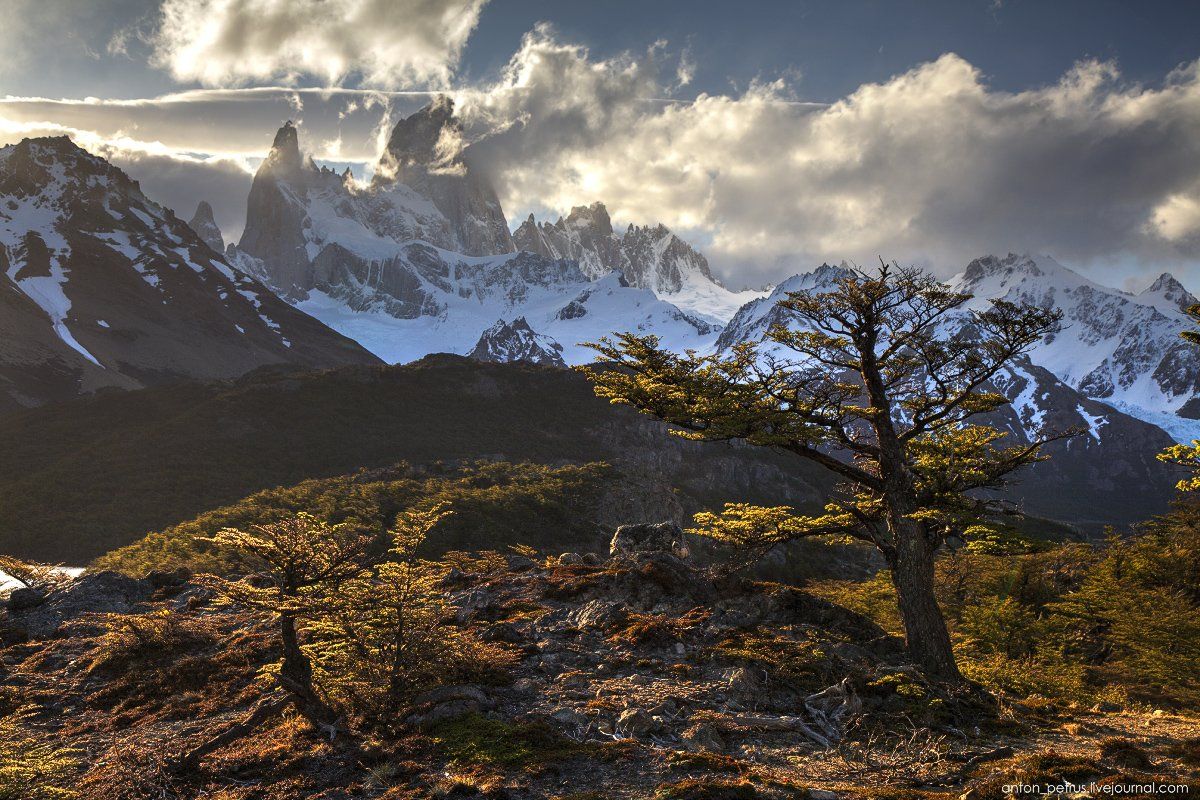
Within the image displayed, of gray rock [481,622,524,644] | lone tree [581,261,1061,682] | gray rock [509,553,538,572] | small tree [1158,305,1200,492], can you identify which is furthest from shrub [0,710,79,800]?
small tree [1158,305,1200,492]

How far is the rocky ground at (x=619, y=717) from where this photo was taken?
8500 millimetres

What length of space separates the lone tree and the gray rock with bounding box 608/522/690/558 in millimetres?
7858

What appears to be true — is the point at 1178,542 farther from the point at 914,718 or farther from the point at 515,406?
the point at 515,406

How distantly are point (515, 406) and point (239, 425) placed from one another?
1657 inches

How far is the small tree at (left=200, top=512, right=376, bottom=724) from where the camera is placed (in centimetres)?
974

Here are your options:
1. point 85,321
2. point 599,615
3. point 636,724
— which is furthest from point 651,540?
point 85,321

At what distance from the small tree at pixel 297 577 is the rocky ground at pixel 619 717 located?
67 cm

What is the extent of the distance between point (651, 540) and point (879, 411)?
37.0 ft

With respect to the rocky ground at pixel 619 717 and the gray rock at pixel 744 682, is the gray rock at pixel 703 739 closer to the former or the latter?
the rocky ground at pixel 619 717

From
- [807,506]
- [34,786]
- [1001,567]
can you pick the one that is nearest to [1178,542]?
[1001,567]

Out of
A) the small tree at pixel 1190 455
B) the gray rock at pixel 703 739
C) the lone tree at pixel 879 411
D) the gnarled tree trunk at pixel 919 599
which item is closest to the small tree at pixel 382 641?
the gray rock at pixel 703 739

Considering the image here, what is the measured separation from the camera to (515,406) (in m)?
111

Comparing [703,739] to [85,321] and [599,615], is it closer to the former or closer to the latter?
[599,615]

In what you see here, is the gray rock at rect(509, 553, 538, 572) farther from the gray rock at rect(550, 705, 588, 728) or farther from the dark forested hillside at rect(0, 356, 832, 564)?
the dark forested hillside at rect(0, 356, 832, 564)
